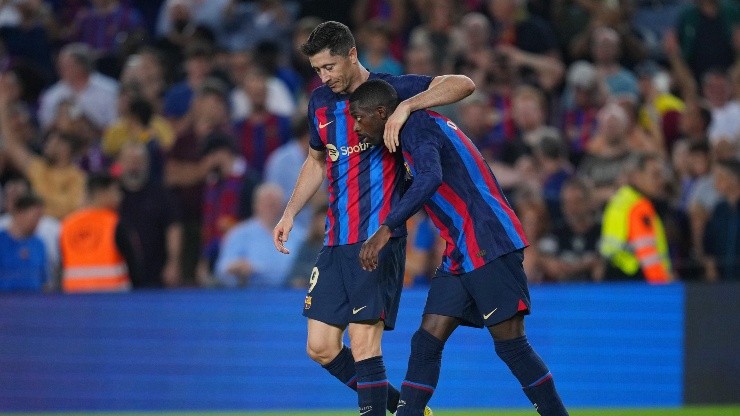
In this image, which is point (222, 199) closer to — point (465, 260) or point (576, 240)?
point (576, 240)

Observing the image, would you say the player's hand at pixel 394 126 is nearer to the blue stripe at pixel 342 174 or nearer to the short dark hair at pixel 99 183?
the blue stripe at pixel 342 174

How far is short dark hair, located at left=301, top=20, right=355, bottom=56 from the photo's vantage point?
6957 mm

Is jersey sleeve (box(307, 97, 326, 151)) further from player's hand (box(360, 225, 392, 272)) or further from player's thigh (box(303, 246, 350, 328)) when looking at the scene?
player's hand (box(360, 225, 392, 272))

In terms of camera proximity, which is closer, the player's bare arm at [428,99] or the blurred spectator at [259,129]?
the player's bare arm at [428,99]

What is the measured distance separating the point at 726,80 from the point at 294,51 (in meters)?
4.71

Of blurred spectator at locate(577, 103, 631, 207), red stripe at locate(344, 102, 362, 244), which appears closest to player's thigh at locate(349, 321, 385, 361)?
red stripe at locate(344, 102, 362, 244)

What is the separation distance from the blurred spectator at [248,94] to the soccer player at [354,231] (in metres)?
6.35

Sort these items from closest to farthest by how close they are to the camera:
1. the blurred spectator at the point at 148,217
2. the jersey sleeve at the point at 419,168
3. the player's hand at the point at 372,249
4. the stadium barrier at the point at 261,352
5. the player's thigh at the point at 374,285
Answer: the player's hand at the point at 372,249 → the jersey sleeve at the point at 419,168 → the player's thigh at the point at 374,285 → the stadium barrier at the point at 261,352 → the blurred spectator at the point at 148,217

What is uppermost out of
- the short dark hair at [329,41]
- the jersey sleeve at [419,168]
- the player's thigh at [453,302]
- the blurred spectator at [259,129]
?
the short dark hair at [329,41]

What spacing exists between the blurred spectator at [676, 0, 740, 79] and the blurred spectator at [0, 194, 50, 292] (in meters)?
7.21

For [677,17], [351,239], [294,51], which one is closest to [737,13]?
[677,17]

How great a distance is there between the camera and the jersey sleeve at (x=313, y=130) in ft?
24.0

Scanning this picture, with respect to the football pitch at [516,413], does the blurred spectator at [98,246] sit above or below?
above

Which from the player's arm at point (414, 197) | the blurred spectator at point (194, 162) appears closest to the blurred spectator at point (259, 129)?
the blurred spectator at point (194, 162)
